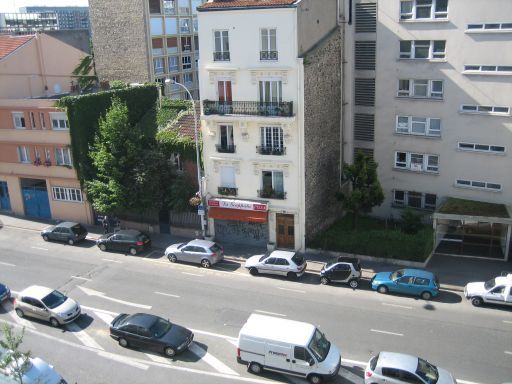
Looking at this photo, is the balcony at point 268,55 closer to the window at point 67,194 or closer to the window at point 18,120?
the window at point 67,194

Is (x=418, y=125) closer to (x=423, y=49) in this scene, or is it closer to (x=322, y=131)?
(x=423, y=49)

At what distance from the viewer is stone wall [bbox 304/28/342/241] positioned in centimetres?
3462

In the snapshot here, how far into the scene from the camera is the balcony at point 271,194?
35.3m

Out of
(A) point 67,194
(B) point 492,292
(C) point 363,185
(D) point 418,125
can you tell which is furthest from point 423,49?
(A) point 67,194

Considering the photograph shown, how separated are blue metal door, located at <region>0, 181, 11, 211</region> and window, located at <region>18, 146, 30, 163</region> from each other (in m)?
3.38

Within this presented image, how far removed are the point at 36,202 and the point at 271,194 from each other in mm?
20807

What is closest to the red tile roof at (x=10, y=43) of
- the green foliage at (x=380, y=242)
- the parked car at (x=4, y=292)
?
the parked car at (x=4, y=292)

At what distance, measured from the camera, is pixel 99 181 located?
129 ft

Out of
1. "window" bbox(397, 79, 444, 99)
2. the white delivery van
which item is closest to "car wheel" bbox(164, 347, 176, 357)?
the white delivery van

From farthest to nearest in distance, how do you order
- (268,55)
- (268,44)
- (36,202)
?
(36,202), (268,55), (268,44)

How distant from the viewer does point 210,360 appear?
24.8 m

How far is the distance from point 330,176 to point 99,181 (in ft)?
53.4

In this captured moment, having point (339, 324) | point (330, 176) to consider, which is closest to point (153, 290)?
point (339, 324)

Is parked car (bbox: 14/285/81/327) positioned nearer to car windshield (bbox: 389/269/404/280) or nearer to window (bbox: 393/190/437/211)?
car windshield (bbox: 389/269/404/280)
